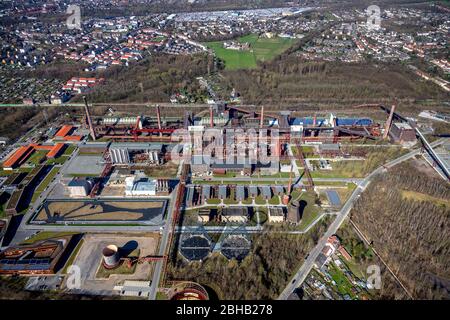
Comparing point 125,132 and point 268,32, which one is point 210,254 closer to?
point 125,132

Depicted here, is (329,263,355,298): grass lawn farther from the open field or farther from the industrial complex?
the open field

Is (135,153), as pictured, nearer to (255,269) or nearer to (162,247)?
(162,247)

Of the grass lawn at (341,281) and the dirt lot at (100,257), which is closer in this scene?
the grass lawn at (341,281)

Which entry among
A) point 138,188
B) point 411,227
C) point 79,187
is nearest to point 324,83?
point 411,227

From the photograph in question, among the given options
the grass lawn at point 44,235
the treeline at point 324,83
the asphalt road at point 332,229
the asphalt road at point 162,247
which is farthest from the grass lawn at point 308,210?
the treeline at point 324,83

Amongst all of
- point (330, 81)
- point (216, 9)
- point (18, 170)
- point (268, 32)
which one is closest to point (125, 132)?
point (18, 170)

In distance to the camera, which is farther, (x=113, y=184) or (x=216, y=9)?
(x=216, y=9)

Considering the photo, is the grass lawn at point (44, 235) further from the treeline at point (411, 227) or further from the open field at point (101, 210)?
the treeline at point (411, 227)
